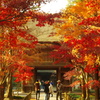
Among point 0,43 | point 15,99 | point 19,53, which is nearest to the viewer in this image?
point 0,43

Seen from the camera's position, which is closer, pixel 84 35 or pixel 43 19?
pixel 43 19

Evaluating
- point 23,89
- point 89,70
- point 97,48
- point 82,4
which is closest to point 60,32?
point 82,4

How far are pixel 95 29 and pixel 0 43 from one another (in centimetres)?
613

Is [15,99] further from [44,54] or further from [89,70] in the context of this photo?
[44,54]

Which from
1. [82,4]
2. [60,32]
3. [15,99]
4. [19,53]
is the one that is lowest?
[15,99]

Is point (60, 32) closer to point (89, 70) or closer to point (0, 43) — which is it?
point (89, 70)

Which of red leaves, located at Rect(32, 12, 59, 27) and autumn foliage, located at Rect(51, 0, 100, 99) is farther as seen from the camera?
autumn foliage, located at Rect(51, 0, 100, 99)

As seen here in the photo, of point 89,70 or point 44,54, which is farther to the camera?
point 44,54

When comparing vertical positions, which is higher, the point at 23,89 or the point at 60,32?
the point at 60,32

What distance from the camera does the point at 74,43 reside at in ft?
57.4

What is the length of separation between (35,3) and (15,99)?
15.2m

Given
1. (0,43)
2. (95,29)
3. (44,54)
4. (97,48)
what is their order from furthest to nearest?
(44,54) < (0,43) < (95,29) < (97,48)

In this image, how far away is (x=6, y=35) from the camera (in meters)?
17.0

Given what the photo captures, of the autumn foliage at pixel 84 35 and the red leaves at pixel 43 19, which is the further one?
the autumn foliage at pixel 84 35
